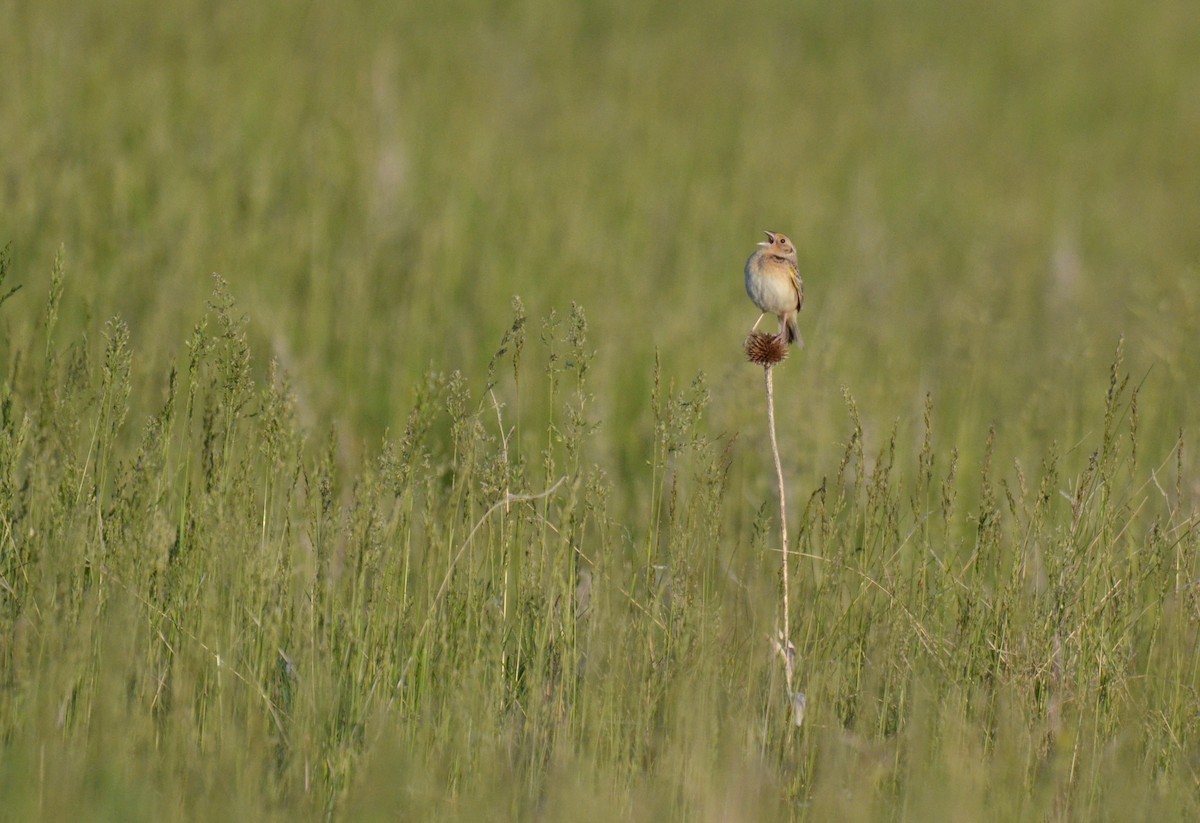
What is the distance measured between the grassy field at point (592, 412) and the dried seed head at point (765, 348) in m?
0.19

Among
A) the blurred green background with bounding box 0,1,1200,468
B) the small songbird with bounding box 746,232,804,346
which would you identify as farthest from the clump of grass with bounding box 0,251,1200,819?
the blurred green background with bounding box 0,1,1200,468

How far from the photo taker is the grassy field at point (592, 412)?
292cm

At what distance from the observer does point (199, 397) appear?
222 inches

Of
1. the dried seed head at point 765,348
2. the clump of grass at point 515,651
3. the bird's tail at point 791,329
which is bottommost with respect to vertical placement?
the clump of grass at point 515,651

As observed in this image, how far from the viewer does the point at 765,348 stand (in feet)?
10.8

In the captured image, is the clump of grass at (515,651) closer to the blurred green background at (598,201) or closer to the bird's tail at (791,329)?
the bird's tail at (791,329)

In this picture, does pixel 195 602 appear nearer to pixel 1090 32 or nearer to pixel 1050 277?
pixel 1050 277

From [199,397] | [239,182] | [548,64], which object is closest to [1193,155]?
[548,64]

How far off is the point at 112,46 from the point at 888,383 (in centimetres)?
461

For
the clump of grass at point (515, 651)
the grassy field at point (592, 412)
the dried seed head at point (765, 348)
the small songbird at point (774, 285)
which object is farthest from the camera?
the small songbird at point (774, 285)

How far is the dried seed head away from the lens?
10.8ft

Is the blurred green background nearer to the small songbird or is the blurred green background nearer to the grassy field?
the grassy field

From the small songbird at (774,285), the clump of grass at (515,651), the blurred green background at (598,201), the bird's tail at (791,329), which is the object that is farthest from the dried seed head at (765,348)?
the blurred green background at (598,201)

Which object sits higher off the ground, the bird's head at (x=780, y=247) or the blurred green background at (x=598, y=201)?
the blurred green background at (x=598, y=201)
